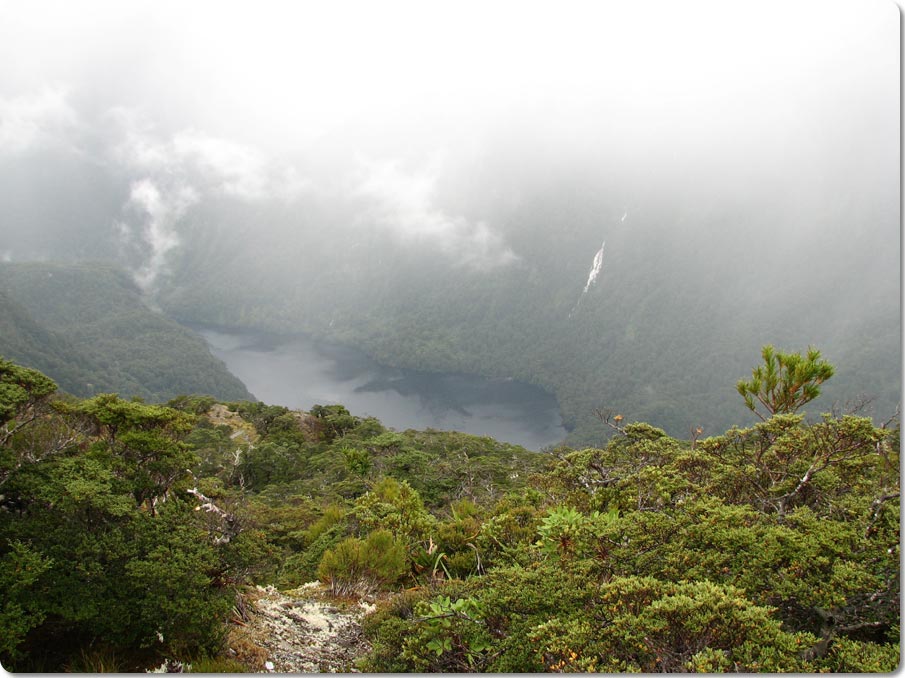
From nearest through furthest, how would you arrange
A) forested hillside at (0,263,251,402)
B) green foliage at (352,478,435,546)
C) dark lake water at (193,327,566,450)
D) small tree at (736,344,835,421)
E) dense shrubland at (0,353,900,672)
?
1. dense shrubland at (0,353,900,672)
2. small tree at (736,344,835,421)
3. green foliage at (352,478,435,546)
4. forested hillside at (0,263,251,402)
5. dark lake water at (193,327,566,450)

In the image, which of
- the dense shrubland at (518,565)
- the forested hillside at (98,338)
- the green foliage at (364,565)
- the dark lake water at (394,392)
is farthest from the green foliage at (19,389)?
the dark lake water at (394,392)

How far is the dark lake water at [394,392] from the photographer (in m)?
104

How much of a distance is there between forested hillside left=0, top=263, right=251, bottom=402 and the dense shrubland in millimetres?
76035

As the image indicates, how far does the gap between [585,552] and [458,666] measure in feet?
5.20

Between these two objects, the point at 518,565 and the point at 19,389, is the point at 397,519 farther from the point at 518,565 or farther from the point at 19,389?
the point at 19,389

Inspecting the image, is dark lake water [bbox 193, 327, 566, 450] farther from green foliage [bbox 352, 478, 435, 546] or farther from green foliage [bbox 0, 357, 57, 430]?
green foliage [bbox 0, 357, 57, 430]

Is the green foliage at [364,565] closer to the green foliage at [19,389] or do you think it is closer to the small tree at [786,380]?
the green foliage at [19,389]

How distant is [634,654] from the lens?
3.36 meters

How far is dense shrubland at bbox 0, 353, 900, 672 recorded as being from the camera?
342cm

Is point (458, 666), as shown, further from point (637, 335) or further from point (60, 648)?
point (637, 335)

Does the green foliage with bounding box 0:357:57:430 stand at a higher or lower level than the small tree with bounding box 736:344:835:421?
lower

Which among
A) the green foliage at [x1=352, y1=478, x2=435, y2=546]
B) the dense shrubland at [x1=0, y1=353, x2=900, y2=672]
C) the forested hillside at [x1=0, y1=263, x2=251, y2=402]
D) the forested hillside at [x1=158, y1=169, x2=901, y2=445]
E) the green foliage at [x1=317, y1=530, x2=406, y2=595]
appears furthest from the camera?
the forested hillside at [x1=0, y1=263, x2=251, y2=402]

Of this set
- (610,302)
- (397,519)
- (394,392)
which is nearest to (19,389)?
(397,519)

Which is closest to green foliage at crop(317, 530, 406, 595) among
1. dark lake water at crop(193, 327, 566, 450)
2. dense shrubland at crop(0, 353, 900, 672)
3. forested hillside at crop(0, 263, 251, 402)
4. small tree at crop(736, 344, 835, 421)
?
dense shrubland at crop(0, 353, 900, 672)
